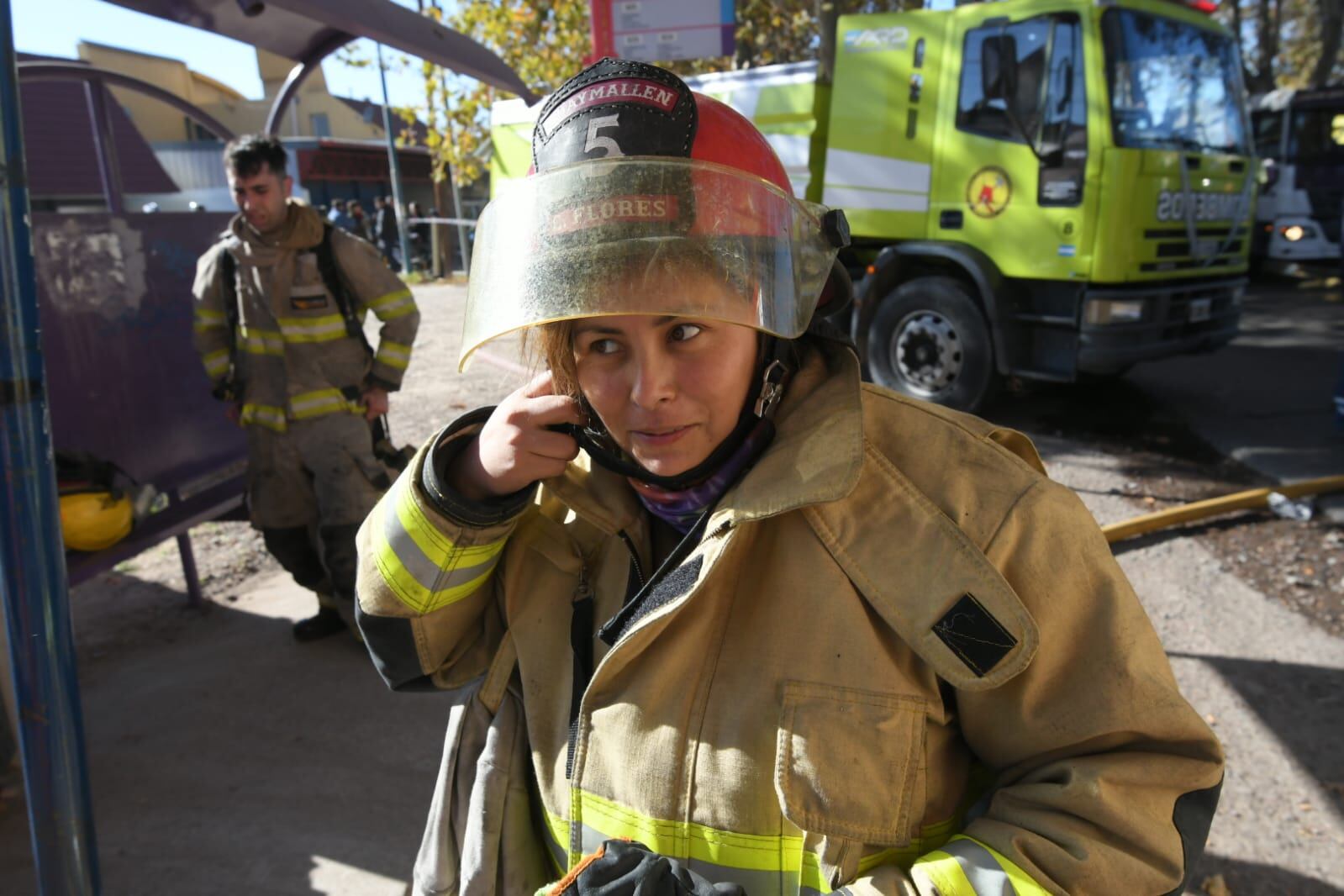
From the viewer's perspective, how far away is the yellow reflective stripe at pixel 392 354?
12.5 feet

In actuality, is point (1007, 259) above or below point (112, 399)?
above

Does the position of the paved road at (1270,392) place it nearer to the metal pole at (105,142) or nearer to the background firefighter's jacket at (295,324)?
the background firefighter's jacket at (295,324)

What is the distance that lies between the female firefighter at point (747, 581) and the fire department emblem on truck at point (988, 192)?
5.55 metres

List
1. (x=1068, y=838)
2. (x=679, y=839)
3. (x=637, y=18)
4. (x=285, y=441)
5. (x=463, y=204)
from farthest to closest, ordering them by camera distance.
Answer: (x=463, y=204), (x=637, y=18), (x=285, y=441), (x=679, y=839), (x=1068, y=838)

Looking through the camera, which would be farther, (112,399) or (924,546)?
(112,399)

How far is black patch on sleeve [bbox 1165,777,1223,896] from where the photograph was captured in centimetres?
103

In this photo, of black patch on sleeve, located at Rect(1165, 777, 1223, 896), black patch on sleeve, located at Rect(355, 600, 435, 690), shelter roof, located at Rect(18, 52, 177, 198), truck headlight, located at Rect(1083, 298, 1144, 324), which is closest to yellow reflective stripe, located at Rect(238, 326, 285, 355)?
black patch on sleeve, located at Rect(355, 600, 435, 690)

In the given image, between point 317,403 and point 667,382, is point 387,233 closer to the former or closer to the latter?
point 317,403

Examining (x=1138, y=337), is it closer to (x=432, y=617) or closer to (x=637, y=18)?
(x=637, y=18)

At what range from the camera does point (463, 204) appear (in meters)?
26.0

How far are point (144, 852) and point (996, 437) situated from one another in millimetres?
2697

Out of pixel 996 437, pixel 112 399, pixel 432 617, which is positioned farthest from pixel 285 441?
pixel 996 437

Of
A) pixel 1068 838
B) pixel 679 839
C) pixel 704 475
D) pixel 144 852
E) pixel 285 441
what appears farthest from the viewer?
pixel 285 441

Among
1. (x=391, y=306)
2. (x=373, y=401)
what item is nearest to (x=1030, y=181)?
(x=391, y=306)
